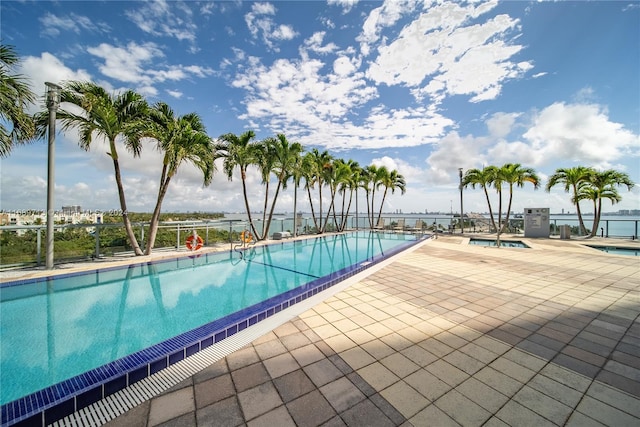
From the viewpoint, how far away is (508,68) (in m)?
9.55

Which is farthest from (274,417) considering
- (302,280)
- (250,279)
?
(250,279)

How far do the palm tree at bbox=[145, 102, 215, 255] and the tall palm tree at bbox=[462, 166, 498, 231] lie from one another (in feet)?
51.4

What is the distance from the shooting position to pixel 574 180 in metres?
13.3

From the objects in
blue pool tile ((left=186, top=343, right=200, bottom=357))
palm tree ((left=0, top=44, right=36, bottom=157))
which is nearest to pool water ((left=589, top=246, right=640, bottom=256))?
blue pool tile ((left=186, top=343, right=200, bottom=357))

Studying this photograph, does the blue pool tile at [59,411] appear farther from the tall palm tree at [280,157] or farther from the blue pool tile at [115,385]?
the tall palm tree at [280,157]

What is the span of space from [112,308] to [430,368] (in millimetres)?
5033

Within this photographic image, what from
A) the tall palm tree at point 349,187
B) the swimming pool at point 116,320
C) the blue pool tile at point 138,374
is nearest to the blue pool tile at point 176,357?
the swimming pool at point 116,320

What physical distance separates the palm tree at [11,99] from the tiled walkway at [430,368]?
19.8 ft

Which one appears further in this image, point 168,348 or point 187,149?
point 187,149

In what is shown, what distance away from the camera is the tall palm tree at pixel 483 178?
48.5 feet

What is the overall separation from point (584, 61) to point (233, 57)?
13.3 meters

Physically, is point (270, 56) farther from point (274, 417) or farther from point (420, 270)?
point (274, 417)

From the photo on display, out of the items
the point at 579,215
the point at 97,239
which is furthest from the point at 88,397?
the point at 579,215

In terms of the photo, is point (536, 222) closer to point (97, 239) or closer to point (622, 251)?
point (622, 251)
